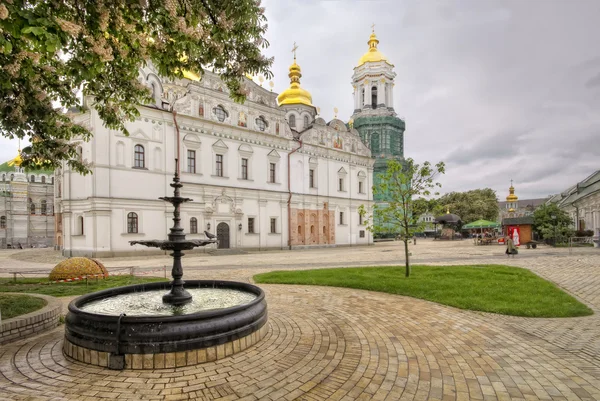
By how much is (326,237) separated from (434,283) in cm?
2798

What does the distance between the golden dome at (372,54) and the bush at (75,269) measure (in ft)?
184

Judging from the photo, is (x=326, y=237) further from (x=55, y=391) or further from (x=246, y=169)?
(x=55, y=391)

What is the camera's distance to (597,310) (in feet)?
25.2

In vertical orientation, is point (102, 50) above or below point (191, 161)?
below

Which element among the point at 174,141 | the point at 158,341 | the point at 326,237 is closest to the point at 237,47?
the point at 158,341

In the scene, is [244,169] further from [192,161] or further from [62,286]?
[62,286]

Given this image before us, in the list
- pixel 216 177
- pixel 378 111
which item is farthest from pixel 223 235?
pixel 378 111

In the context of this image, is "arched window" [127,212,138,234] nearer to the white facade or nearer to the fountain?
the white facade

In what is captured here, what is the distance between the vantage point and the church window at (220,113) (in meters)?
30.1

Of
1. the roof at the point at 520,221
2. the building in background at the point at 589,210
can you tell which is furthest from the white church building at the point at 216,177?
the building in background at the point at 589,210

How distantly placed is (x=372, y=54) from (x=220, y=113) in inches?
1551

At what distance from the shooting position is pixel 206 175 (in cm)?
2894

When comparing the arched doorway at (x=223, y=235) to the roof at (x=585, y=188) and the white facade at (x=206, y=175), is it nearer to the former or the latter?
the white facade at (x=206, y=175)

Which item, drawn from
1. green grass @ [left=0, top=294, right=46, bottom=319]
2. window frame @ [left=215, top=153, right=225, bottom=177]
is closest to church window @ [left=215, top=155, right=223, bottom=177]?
window frame @ [left=215, top=153, right=225, bottom=177]
